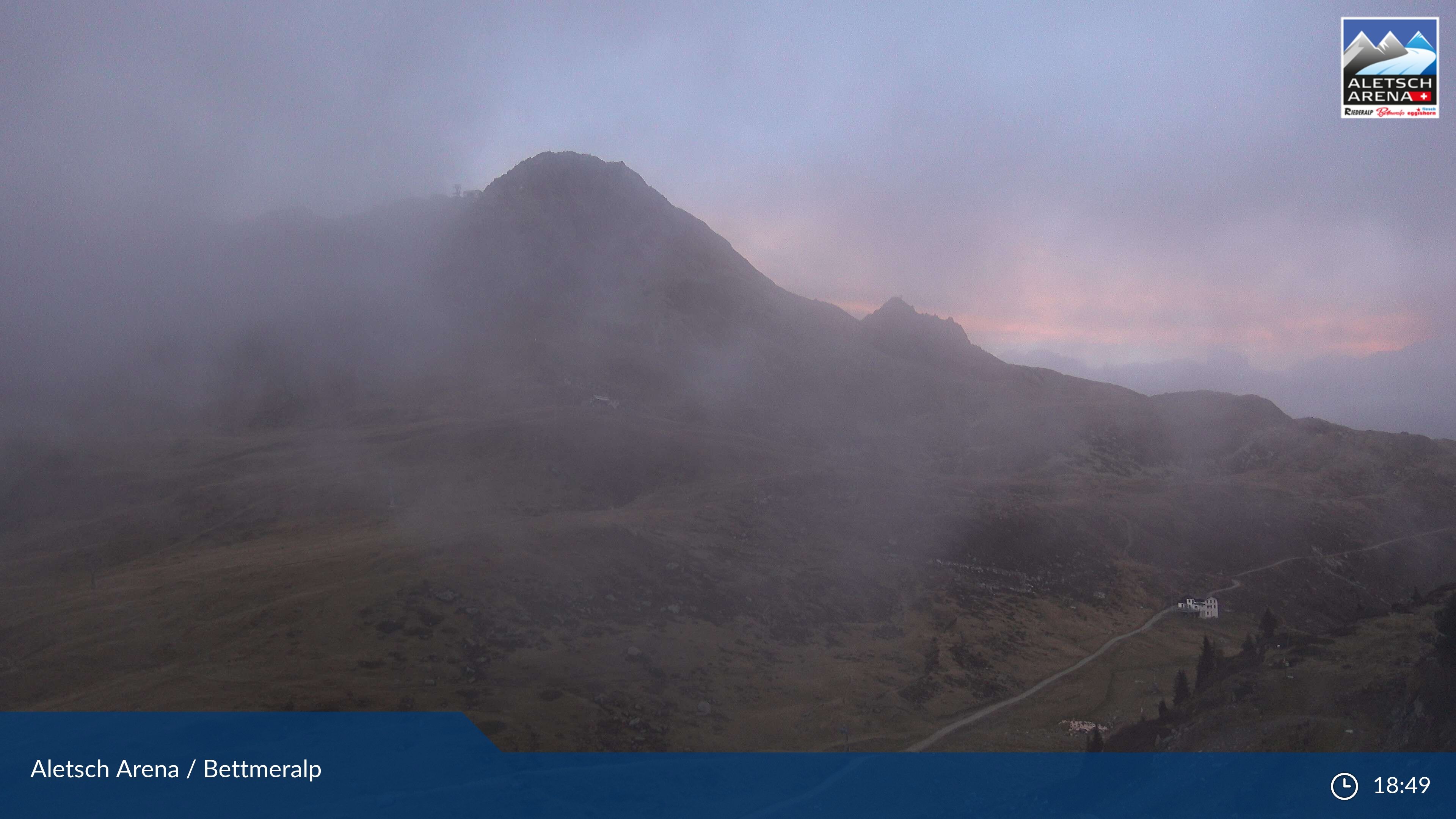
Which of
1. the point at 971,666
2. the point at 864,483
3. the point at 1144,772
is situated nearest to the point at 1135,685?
the point at 971,666

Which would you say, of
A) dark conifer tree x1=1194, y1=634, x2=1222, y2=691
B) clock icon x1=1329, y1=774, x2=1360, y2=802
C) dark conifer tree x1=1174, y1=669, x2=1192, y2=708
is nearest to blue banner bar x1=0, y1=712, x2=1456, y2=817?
clock icon x1=1329, y1=774, x2=1360, y2=802

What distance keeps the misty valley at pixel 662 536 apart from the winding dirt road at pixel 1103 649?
0.66m

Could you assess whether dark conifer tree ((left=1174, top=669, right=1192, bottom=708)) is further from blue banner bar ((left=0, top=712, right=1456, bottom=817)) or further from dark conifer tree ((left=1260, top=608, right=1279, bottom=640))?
blue banner bar ((left=0, top=712, right=1456, bottom=817))

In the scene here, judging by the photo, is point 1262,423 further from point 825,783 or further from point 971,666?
point 825,783

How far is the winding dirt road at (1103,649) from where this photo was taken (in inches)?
2347

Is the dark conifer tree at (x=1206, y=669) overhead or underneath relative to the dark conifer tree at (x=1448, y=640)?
underneath

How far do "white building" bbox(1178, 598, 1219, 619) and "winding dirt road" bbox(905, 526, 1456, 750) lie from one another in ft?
4.88

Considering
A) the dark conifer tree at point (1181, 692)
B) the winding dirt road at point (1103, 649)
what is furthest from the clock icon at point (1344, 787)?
the winding dirt road at point (1103, 649)

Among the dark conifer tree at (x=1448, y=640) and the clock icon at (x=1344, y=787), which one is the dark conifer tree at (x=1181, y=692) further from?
the dark conifer tree at (x=1448, y=640)

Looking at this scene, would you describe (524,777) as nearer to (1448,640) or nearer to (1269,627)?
(1448,640)

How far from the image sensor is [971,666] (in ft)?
242

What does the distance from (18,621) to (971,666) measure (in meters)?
83.0

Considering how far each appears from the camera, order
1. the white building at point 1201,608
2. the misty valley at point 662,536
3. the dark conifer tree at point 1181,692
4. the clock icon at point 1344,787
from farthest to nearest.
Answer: the white building at point 1201,608, the misty valley at point 662,536, the dark conifer tree at point 1181,692, the clock icon at point 1344,787

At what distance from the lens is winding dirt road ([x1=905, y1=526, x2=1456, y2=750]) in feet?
196
